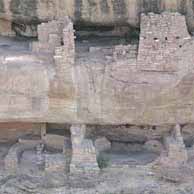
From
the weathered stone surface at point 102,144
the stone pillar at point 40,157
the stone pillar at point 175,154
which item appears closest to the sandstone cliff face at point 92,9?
the stone pillar at point 175,154

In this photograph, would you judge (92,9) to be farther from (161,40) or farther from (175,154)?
(175,154)

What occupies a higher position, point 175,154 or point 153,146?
point 175,154

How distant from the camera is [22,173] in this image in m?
6.84

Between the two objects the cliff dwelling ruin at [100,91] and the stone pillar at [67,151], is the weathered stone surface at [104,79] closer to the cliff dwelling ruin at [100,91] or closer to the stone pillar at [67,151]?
the cliff dwelling ruin at [100,91]

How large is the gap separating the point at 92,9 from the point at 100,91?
0.99 m

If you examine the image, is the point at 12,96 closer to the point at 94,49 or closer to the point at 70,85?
the point at 70,85

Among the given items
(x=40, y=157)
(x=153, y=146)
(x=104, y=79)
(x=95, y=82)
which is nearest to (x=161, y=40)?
(x=104, y=79)

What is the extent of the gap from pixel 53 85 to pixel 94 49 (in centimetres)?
70

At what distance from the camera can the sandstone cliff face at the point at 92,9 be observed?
6316mm

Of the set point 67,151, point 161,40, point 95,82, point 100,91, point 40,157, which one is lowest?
point 40,157

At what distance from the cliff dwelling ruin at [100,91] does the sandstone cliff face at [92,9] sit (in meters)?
0.20

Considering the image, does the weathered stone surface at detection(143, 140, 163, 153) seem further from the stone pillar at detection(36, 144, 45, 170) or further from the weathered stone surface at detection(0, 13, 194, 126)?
the stone pillar at detection(36, 144, 45, 170)

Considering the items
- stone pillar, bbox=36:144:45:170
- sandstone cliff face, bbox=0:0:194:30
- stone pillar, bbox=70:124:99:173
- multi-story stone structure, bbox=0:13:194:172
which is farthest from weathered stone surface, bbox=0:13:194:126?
stone pillar, bbox=36:144:45:170

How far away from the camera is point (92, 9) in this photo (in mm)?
6484
